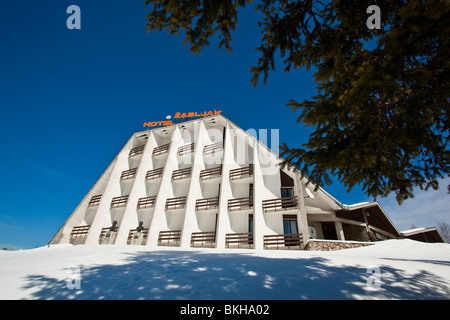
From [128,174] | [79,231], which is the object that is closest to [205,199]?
[128,174]

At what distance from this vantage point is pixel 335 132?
15.5ft

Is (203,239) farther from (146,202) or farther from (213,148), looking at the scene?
(213,148)

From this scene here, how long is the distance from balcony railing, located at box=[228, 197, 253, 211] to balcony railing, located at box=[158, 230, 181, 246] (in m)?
5.72

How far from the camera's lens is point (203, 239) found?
17.6 meters

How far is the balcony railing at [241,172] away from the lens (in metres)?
18.9

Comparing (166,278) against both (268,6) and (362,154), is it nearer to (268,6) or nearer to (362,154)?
(362,154)

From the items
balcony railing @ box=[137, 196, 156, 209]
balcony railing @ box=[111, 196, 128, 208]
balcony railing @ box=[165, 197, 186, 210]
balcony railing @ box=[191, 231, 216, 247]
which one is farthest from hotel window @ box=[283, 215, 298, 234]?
balcony railing @ box=[111, 196, 128, 208]

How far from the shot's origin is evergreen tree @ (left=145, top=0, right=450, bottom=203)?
391 centimetres

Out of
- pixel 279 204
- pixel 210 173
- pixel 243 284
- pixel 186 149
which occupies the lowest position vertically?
pixel 243 284

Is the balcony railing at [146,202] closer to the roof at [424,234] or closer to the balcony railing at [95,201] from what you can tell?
the balcony railing at [95,201]

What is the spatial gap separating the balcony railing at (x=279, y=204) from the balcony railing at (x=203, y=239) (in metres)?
5.36

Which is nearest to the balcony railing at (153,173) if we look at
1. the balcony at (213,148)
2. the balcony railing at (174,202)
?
the balcony railing at (174,202)

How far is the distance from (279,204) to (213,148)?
31.4 feet

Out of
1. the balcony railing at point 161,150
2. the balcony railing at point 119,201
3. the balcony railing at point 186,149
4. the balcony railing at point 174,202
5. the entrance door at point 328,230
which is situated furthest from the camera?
the balcony railing at point 161,150
